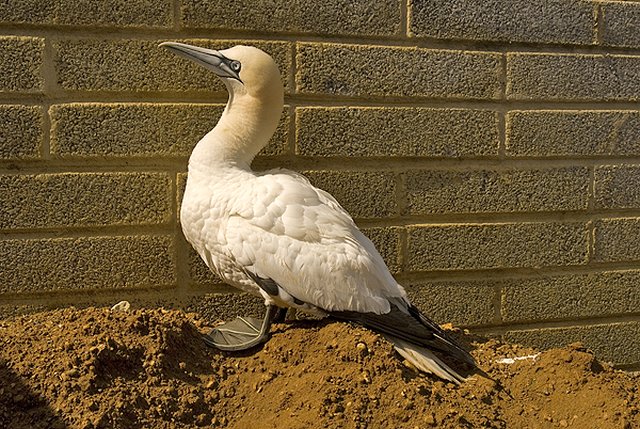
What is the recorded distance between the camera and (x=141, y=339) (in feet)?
9.18

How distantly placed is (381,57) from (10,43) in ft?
6.40

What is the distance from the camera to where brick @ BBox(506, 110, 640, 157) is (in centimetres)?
431

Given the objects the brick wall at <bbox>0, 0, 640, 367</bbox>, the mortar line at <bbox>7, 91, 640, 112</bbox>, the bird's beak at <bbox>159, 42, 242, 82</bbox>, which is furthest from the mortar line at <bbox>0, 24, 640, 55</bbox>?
the bird's beak at <bbox>159, 42, 242, 82</bbox>

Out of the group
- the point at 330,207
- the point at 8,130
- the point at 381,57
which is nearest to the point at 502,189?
the point at 381,57

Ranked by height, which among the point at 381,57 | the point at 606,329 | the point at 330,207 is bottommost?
the point at 606,329

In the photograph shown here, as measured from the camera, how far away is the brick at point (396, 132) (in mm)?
3947

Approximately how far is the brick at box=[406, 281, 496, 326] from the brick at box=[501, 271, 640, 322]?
0.12 m

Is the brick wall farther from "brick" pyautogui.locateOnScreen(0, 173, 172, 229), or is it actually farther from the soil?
the soil

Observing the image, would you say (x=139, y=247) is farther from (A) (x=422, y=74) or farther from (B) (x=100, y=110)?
(A) (x=422, y=74)

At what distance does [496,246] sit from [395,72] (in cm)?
122

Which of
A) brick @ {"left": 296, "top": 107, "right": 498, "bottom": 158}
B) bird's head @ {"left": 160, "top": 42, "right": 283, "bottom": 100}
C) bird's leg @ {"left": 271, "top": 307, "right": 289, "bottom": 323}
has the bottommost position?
bird's leg @ {"left": 271, "top": 307, "right": 289, "bottom": 323}

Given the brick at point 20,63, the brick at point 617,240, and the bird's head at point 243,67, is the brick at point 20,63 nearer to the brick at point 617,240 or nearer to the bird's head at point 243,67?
the bird's head at point 243,67

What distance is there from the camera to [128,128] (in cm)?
371

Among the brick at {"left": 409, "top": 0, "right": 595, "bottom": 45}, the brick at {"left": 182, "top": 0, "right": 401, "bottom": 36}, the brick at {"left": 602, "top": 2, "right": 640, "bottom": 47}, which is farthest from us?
the brick at {"left": 602, "top": 2, "right": 640, "bottom": 47}
